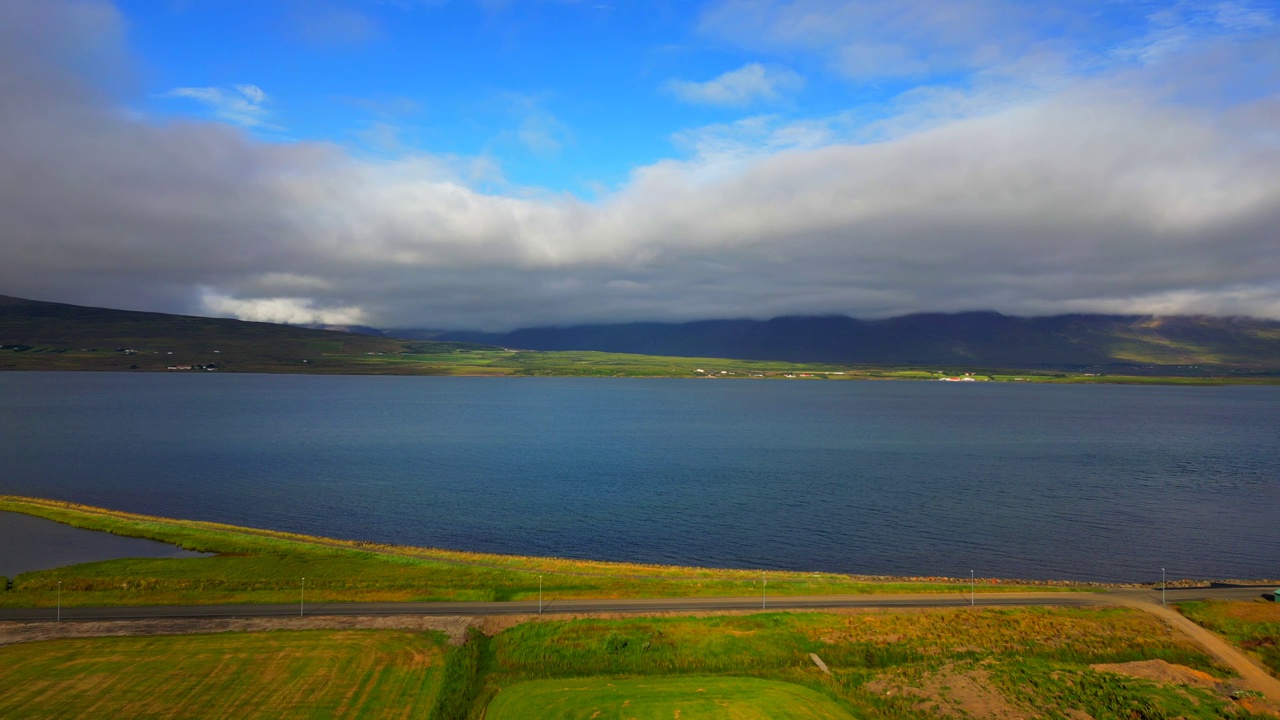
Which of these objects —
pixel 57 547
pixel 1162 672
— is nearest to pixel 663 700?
pixel 1162 672

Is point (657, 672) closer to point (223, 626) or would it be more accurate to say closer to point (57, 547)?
→ point (223, 626)

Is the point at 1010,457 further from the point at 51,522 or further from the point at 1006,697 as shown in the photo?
the point at 51,522

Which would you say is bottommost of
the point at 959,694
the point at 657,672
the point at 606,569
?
the point at 606,569

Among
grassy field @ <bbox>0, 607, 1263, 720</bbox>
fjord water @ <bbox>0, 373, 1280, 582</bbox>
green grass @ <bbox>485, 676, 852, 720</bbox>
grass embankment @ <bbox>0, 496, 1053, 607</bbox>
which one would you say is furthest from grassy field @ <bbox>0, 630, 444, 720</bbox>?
fjord water @ <bbox>0, 373, 1280, 582</bbox>

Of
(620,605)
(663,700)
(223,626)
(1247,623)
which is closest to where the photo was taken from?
(663,700)

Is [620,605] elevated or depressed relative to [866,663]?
elevated

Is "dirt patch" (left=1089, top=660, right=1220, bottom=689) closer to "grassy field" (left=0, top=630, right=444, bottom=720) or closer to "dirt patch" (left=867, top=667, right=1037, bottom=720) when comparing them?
"dirt patch" (left=867, top=667, right=1037, bottom=720)

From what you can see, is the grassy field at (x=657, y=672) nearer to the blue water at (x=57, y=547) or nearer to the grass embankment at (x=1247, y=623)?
the grass embankment at (x=1247, y=623)
